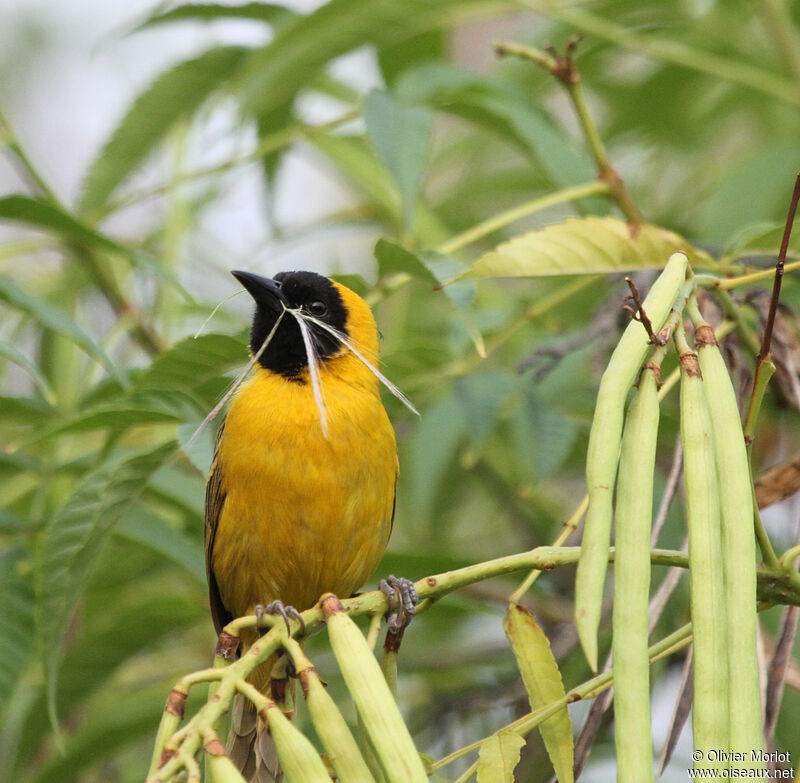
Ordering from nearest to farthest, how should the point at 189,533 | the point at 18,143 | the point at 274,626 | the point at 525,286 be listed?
1. the point at 274,626
2. the point at 18,143
3. the point at 189,533
4. the point at 525,286

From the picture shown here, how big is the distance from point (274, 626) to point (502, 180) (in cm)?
343

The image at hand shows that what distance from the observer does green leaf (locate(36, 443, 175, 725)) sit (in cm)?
236

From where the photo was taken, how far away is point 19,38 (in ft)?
28.6

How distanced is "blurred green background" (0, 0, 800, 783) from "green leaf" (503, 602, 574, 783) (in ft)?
2.87

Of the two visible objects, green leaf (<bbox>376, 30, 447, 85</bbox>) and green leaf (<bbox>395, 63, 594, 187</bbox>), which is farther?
green leaf (<bbox>376, 30, 447, 85</bbox>)

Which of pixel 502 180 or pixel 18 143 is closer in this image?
pixel 18 143

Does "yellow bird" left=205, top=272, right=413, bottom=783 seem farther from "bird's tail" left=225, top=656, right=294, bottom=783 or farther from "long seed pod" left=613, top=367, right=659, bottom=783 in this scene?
"long seed pod" left=613, top=367, right=659, bottom=783

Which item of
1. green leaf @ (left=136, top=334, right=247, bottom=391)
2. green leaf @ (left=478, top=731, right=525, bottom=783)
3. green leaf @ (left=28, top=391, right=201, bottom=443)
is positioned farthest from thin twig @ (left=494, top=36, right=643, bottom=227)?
Result: green leaf @ (left=478, top=731, right=525, bottom=783)

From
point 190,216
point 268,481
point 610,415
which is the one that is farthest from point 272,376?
point 610,415

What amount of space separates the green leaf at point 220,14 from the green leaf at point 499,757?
2678mm

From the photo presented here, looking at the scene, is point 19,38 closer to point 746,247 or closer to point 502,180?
point 502,180

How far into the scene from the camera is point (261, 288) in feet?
11.3

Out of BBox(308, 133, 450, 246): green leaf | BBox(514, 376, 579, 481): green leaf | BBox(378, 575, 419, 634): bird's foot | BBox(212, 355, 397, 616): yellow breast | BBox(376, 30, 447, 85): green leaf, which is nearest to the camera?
BBox(378, 575, 419, 634): bird's foot

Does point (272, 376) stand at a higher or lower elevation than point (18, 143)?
lower
